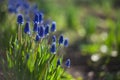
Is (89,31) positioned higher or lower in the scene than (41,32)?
lower

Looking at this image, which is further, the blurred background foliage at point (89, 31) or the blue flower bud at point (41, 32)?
the blurred background foliage at point (89, 31)

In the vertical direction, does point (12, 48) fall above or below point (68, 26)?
above

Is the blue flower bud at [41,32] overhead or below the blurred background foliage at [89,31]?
overhead

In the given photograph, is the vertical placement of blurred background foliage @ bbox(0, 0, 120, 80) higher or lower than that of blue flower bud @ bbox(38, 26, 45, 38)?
lower

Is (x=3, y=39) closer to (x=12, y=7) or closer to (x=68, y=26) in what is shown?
(x=12, y=7)

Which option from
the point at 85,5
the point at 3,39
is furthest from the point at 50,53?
the point at 85,5

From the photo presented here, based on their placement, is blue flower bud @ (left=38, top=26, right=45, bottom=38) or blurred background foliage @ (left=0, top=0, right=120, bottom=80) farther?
blurred background foliage @ (left=0, top=0, right=120, bottom=80)

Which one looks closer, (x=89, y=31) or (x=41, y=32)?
(x=41, y=32)

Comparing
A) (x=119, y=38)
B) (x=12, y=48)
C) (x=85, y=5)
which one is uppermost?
(x=12, y=48)
